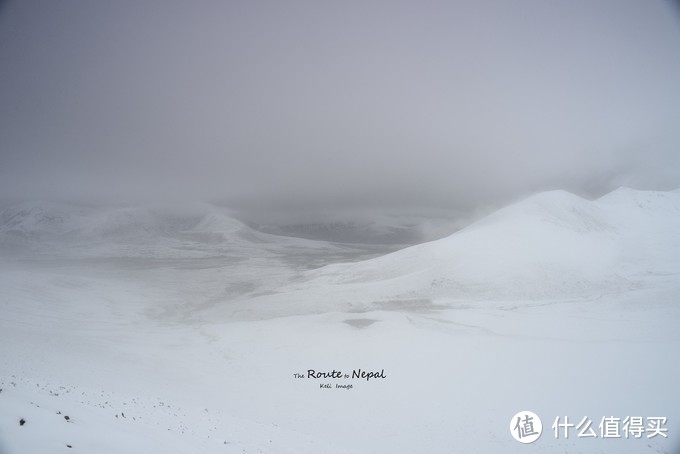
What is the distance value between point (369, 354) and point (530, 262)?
4680 cm

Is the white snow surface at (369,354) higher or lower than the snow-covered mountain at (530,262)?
lower

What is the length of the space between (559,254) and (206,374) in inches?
2736

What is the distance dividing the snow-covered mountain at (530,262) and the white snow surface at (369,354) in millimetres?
537

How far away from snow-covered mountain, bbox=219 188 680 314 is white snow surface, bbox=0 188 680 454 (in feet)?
1.76

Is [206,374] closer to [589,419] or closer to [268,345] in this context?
[268,345]

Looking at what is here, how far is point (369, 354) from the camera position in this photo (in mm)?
36312

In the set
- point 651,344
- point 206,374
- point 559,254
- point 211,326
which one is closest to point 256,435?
point 206,374

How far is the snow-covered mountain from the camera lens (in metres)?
60.1

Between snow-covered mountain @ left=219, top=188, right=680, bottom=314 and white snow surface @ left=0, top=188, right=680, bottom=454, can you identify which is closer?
white snow surface @ left=0, top=188, right=680, bottom=454

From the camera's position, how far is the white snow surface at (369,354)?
17.8 meters

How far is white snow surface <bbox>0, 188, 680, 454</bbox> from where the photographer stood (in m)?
17.8

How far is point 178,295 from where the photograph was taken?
7475 centimetres

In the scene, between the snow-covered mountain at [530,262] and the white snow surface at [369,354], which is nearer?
the white snow surface at [369,354]

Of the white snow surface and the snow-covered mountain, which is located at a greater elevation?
the snow-covered mountain
